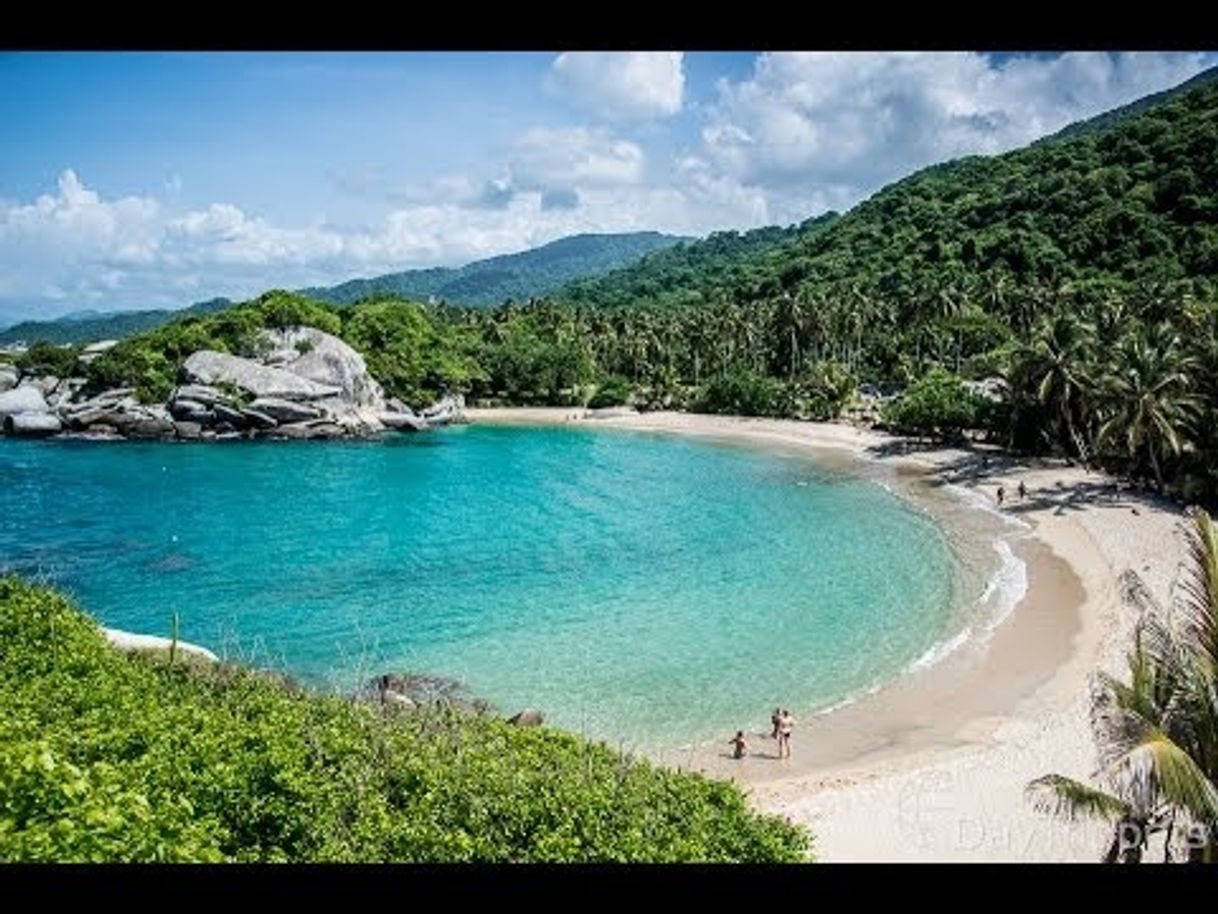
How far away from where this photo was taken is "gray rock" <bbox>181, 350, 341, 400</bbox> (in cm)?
5534

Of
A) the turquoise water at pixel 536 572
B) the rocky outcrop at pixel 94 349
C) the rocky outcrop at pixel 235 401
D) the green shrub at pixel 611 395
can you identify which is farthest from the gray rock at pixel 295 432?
the green shrub at pixel 611 395

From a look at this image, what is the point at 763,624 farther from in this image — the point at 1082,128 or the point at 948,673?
the point at 1082,128

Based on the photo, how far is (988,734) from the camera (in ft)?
50.0

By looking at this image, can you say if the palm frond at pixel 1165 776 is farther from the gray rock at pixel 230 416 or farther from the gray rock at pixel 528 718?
the gray rock at pixel 230 416

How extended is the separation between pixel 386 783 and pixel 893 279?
7593 centimetres

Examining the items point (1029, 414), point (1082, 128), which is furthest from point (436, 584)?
point (1082, 128)

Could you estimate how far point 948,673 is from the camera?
59.6ft

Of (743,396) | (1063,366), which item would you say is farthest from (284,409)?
(1063,366)

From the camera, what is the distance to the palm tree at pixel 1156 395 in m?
28.6

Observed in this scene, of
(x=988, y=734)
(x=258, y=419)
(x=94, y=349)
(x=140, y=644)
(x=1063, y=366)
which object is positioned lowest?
(x=988, y=734)

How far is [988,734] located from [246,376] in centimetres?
4923

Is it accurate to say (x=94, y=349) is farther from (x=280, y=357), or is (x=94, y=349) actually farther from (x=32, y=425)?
(x=280, y=357)

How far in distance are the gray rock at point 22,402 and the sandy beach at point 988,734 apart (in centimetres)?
5185
